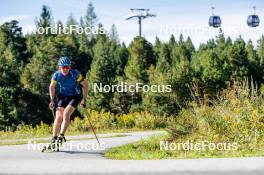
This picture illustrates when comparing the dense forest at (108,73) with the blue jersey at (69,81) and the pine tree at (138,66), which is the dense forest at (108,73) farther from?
the blue jersey at (69,81)

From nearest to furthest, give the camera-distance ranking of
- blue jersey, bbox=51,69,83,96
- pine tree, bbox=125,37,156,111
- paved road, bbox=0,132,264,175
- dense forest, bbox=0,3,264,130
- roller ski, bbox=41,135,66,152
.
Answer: paved road, bbox=0,132,264,175 → roller ski, bbox=41,135,66,152 → blue jersey, bbox=51,69,83,96 → dense forest, bbox=0,3,264,130 → pine tree, bbox=125,37,156,111

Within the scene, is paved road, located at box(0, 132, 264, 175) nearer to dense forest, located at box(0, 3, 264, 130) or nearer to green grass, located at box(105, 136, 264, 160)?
green grass, located at box(105, 136, 264, 160)

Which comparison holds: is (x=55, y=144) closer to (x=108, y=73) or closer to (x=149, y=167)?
(x=149, y=167)

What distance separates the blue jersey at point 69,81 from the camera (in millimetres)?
9078

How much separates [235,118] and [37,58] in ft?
214

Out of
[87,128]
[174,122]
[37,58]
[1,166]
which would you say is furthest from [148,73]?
[1,166]

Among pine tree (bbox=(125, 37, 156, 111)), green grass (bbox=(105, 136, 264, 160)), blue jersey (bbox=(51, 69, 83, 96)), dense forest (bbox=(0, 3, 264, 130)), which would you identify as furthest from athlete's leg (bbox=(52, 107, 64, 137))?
pine tree (bbox=(125, 37, 156, 111))

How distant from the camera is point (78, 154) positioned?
8.52m

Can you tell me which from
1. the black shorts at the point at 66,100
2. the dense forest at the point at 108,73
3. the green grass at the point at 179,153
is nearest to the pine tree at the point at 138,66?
the dense forest at the point at 108,73

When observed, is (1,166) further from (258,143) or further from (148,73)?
(148,73)

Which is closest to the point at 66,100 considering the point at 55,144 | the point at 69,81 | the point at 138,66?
the point at 69,81

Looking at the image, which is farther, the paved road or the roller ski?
the roller ski

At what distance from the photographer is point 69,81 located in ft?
30.0

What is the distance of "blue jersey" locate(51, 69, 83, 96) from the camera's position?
29.8 ft
